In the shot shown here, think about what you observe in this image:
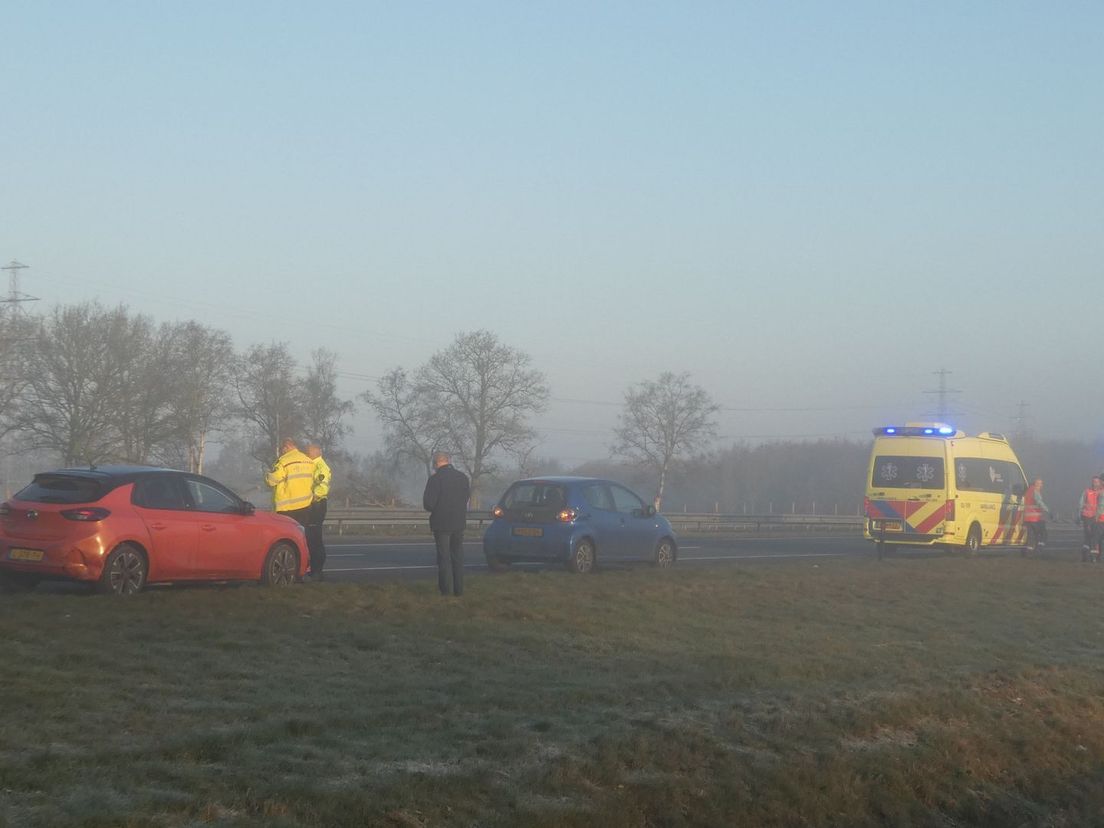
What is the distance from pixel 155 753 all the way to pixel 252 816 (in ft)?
3.35

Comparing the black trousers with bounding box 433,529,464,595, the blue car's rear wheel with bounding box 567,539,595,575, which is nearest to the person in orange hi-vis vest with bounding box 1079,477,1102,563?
the blue car's rear wheel with bounding box 567,539,595,575

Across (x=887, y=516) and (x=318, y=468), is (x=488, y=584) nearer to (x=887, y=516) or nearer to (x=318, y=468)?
(x=318, y=468)

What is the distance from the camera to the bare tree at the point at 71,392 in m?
50.7

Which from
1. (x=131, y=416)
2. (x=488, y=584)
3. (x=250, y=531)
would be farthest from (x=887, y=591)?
(x=131, y=416)

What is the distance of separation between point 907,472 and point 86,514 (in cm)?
1967

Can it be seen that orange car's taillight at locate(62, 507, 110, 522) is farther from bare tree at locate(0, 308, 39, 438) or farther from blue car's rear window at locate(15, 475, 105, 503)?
bare tree at locate(0, 308, 39, 438)

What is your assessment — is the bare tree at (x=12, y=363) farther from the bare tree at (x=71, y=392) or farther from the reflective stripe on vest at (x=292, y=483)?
the reflective stripe on vest at (x=292, y=483)

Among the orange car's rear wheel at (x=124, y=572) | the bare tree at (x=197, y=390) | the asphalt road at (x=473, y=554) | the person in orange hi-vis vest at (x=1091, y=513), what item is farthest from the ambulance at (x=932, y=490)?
the bare tree at (x=197, y=390)

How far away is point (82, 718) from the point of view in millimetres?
7207

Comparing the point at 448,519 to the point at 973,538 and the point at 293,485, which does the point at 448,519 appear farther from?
the point at 973,538

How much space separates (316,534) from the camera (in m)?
16.2

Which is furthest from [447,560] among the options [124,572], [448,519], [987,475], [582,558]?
[987,475]

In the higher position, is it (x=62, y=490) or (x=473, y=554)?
(x=62, y=490)

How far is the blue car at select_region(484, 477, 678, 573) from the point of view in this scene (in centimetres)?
1902
